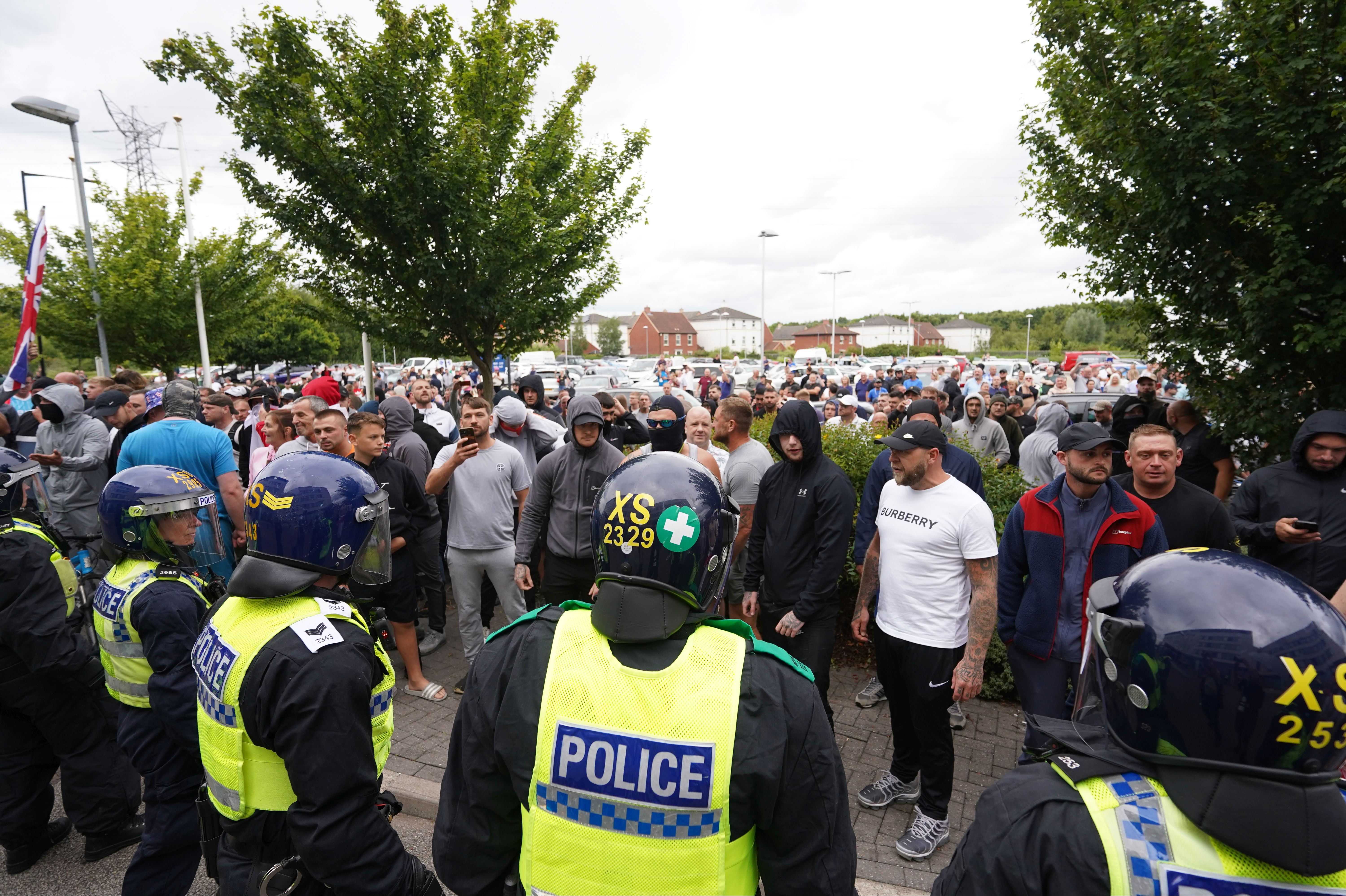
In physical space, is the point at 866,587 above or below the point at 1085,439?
below

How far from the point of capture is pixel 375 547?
98.7 inches

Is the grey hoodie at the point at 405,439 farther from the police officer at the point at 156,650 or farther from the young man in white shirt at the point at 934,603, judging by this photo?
the young man in white shirt at the point at 934,603

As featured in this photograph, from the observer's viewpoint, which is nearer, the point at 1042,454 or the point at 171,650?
the point at 171,650

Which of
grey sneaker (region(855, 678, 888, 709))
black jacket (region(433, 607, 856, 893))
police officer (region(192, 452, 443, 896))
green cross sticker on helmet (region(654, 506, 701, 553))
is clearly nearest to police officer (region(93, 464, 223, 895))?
police officer (region(192, 452, 443, 896))

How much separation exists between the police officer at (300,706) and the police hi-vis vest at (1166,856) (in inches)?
69.3

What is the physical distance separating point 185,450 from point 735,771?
16.8 ft

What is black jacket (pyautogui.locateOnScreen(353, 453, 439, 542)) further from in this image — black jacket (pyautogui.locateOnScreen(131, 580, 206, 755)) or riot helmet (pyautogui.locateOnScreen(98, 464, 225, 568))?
black jacket (pyautogui.locateOnScreen(131, 580, 206, 755))

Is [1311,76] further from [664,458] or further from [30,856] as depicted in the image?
[30,856]

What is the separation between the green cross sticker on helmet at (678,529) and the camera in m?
1.56

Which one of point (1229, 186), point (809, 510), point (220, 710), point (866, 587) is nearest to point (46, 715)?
point (220, 710)

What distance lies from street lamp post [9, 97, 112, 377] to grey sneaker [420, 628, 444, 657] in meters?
8.64

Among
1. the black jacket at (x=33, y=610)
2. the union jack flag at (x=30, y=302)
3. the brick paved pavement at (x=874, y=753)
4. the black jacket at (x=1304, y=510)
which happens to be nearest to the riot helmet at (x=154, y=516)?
the black jacket at (x=33, y=610)

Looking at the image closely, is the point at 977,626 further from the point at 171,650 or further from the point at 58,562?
the point at 58,562

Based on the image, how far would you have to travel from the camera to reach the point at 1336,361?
4668 mm
